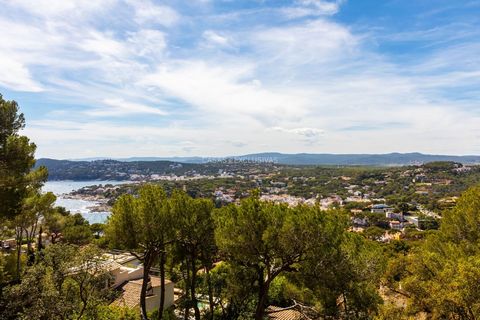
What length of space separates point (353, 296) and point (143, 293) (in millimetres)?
5987

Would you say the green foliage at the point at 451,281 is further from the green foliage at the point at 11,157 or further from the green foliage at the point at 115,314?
the green foliage at the point at 11,157

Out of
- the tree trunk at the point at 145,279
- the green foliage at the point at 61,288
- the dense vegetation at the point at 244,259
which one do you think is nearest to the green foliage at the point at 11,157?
the dense vegetation at the point at 244,259

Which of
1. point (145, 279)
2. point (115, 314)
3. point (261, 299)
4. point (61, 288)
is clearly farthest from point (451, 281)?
point (61, 288)

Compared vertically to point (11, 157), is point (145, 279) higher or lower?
lower

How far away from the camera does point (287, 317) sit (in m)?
14.7

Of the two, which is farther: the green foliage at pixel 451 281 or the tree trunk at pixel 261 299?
the tree trunk at pixel 261 299

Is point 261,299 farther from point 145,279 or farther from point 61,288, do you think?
point 61,288

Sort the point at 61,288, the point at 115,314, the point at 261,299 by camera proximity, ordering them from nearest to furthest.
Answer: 1. the point at 61,288
2. the point at 115,314
3. the point at 261,299

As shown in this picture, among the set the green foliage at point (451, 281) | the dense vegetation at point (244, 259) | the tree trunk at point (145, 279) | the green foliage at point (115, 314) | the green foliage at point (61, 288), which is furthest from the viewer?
the tree trunk at point (145, 279)

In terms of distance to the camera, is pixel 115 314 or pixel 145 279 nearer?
pixel 115 314

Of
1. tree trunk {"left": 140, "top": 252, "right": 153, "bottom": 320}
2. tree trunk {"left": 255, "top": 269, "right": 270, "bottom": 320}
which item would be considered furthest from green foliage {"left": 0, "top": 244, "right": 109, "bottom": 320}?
tree trunk {"left": 255, "top": 269, "right": 270, "bottom": 320}

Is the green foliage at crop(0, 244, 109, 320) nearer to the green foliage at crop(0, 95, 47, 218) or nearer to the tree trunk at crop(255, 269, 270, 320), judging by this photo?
the green foliage at crop(0, 95, 47, 218)

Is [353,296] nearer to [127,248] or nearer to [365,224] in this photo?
[127,248]

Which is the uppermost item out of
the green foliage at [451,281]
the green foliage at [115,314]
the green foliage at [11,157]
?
the green foliage at [11,157]
